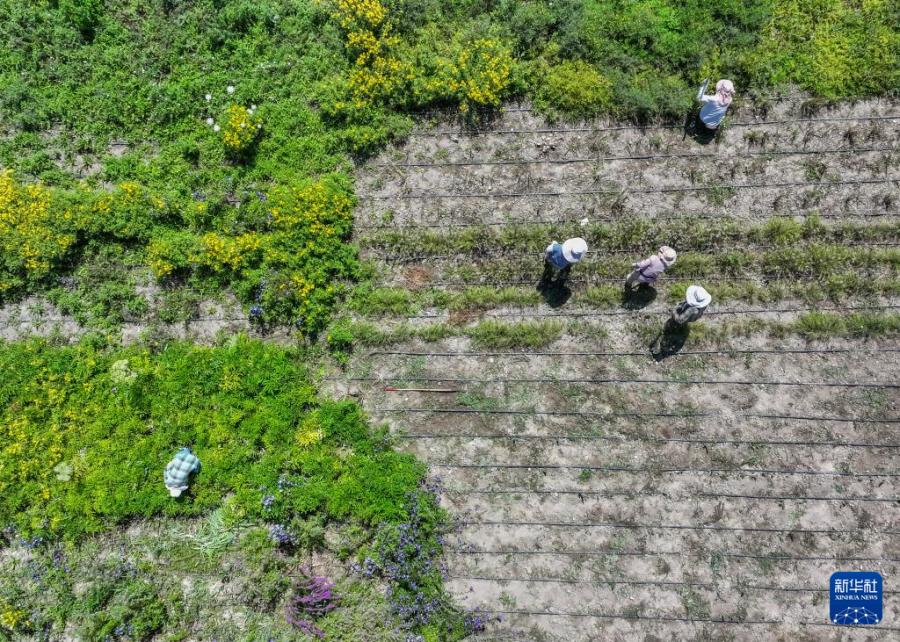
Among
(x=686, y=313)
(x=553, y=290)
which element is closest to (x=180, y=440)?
(x=553, y=290)

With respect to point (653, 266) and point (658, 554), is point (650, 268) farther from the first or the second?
point (658, 554)

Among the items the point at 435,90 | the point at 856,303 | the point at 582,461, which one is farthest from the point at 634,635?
the point at 435,90

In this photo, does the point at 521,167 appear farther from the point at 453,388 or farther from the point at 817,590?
the point at 817,590

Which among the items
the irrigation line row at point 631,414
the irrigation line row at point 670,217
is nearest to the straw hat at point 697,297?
the irrigation line row at point 670,217

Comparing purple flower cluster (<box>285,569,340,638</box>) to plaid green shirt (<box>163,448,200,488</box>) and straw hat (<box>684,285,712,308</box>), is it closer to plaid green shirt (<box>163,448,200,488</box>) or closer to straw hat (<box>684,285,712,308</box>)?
plaid green shirt (<box>163,448,200,488</box>)

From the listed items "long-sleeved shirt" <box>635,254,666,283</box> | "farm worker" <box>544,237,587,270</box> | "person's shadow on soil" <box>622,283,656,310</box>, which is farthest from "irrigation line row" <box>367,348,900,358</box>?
"farm worker" <box>544,237,587,270</box>

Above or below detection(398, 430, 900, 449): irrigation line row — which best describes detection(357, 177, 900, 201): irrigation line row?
above
